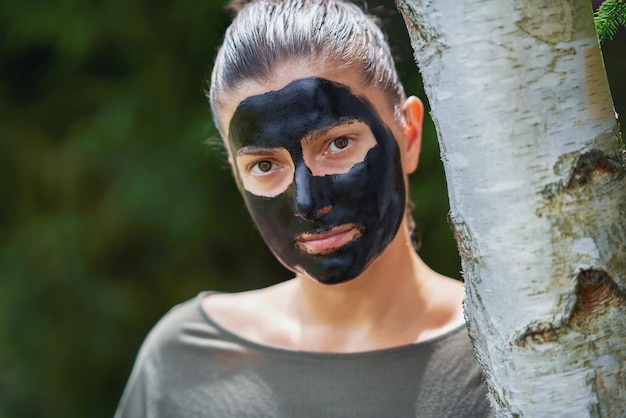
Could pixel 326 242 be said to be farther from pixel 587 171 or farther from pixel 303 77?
pixel 587 171

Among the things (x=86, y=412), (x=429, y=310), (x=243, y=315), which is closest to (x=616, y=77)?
(x=429, y=310)

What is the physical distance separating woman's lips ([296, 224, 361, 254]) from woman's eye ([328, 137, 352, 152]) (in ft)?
0.38

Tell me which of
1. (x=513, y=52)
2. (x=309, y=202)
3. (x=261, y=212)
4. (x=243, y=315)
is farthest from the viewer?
(x=243, y=315)

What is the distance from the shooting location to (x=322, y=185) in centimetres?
123

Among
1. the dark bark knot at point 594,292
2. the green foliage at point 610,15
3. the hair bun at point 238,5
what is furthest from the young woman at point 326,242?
the dark bark knot at point 594,292

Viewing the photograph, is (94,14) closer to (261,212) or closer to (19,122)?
(19,122)

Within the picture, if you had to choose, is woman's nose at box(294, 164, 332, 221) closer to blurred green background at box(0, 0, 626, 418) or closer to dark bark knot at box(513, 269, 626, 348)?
dark bark knot at box(513, 269, 626, 348)

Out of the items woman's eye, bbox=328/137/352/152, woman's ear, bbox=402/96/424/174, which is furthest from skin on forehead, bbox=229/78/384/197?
woman's ear, bbox=402/96/424/174

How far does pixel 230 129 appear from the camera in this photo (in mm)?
1330

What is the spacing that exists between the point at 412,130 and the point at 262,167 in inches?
11.3

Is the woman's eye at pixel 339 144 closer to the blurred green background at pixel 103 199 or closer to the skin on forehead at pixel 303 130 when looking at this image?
the skin on forehead at pixel 303 130

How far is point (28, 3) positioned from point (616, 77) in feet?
5.30

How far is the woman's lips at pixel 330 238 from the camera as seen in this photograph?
1.25m

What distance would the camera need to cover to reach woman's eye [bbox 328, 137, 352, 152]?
125cm
